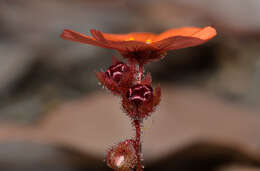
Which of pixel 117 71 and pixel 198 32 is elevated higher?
pixel 198 32

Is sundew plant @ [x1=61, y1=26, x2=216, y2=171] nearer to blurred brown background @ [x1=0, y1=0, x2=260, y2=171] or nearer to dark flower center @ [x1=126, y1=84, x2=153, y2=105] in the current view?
dark flower center @ [x1=126, y1=84, x2=153, y2=105]

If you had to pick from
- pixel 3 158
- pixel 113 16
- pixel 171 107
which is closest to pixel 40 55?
pixel 113 16

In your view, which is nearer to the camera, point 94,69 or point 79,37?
point 79,37

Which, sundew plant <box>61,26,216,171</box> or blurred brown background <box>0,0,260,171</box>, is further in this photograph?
blurred brown background <box>0,0,260,171</box>

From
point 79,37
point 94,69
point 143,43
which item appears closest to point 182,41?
point 143,43

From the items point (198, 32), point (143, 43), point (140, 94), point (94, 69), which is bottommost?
point (140, 94)

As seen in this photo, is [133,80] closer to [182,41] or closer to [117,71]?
[117,71]

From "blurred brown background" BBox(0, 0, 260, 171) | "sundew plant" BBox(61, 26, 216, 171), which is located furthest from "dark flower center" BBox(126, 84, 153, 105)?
"blurred brown background" BBox(0, 0, 260, 171)
